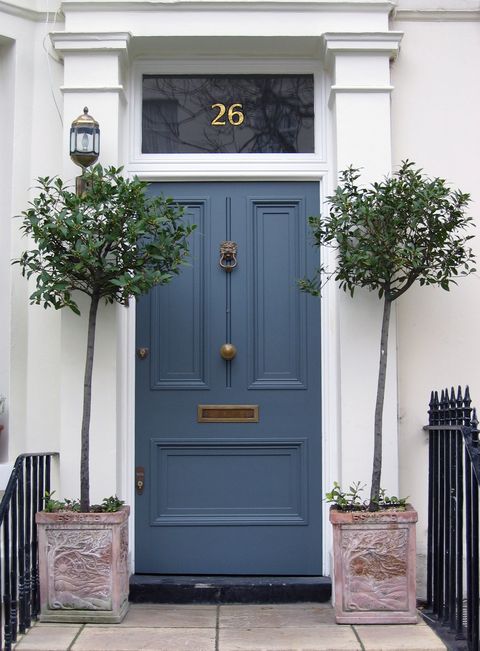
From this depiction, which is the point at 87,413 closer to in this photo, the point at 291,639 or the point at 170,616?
the point at 170,616

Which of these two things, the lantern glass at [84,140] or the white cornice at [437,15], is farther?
the white cornice at [437,15]

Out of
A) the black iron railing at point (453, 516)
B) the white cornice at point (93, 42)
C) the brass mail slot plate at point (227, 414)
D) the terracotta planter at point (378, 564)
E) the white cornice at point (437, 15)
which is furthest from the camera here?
the white cornice at point (437, 15)

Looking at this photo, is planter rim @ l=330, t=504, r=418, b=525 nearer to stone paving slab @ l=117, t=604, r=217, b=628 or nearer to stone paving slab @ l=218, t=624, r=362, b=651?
stone paving slab @ l=218, t=624, r=362, b=651

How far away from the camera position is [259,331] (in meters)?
5.34

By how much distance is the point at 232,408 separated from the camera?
17.3 feet

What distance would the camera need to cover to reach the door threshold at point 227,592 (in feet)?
16.5

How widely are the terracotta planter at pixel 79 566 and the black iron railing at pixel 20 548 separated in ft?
0.30

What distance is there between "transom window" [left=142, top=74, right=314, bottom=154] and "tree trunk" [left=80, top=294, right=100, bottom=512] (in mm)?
1322

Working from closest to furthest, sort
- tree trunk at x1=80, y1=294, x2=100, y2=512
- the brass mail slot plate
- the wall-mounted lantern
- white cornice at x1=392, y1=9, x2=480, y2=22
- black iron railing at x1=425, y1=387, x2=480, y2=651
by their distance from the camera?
black iron railing at x1=425, y1=387, x2=480, y2=651 < tree trunk at x1=80, y1=294, x2=100, y2=512 < the wall-mounted lantern < the brass mail slot plate < white cornice at x1=392, y1=9, x2=480, y2=22

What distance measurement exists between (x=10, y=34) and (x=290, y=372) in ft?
8.66

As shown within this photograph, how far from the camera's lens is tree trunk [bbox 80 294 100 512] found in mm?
4582

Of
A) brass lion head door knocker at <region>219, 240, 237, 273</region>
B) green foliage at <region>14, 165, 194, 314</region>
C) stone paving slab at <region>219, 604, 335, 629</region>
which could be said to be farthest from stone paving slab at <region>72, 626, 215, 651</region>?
brass lion head door knocker at <region>219, 240, 237, 273</region>

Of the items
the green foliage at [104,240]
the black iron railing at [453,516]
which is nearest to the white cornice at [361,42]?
the green foliage at [104,240]

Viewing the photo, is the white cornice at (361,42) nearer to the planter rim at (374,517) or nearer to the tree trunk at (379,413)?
the tree trunk at (379,413)
